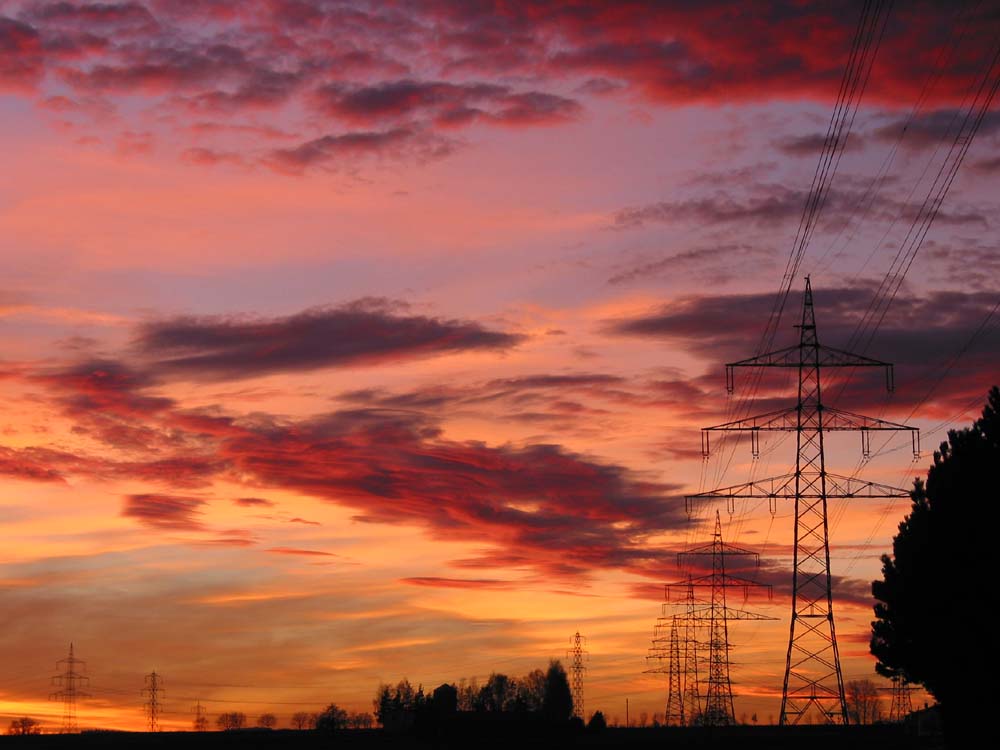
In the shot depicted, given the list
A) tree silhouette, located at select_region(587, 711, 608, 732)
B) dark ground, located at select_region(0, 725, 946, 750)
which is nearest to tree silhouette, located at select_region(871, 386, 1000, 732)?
dark ground, located at select_region(0, 725, 946, 750)

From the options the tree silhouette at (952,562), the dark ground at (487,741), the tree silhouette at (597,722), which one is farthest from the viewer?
the tree silhouette at (597,722)

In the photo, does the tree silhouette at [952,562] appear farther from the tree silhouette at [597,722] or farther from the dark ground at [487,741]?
the tree silhouette at [597,722]

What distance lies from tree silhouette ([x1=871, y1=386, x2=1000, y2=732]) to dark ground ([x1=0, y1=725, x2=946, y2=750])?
77.6 feet

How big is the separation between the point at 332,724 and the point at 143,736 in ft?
209

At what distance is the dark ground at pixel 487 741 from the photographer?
97.7 meters

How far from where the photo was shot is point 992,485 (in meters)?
61.2

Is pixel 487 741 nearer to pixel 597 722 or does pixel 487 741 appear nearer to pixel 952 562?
pixel 597 722

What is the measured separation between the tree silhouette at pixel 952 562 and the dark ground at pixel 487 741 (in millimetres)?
23651

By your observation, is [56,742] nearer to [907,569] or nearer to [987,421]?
[907,569]

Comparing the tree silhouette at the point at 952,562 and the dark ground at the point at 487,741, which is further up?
the tree silhouette at the point at 952,562

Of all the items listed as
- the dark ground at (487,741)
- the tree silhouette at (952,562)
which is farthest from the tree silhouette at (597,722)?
the tree silhouette at (952,562)

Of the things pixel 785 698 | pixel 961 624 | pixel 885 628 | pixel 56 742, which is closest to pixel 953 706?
pixel 961 624

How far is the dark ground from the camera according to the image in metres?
97.7

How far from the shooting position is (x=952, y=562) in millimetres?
61531
